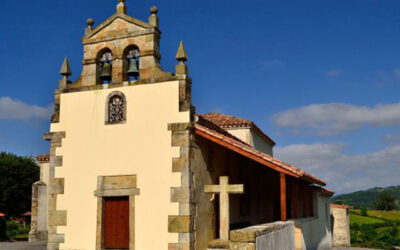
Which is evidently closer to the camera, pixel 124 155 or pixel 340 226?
pixel 124 155

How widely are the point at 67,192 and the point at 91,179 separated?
77 centimetres

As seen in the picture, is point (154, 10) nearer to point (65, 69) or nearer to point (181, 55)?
point (181, 55)

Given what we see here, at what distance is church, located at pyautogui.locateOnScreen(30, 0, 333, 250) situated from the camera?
35.0ft

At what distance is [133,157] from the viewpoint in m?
11.2

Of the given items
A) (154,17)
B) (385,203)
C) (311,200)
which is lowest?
(385,203)

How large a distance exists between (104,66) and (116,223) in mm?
4221

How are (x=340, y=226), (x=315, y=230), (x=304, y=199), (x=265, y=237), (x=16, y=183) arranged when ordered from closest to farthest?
(x=265, y=237) → (x=304, y=199) → (x=315, y=230) → (x=340, y=226) → (x=16, y=183)

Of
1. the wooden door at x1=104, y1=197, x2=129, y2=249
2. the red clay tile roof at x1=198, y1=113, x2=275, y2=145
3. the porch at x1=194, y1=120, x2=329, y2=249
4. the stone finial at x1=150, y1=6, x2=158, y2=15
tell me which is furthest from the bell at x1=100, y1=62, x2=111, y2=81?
the red clay tile roof at x1=198, y1=113, x2=275, y2=145

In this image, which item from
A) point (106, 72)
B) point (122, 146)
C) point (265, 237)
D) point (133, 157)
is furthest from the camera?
point (106, 72)

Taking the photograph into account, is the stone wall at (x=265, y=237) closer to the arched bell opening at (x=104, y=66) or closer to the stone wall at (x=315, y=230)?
the stone wall at (x=315, y=230)

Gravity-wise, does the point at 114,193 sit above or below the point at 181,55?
below

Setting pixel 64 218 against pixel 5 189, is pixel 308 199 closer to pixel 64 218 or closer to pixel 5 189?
pixel 64 218

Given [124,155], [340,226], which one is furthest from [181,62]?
[340,226]

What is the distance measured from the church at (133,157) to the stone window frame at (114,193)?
0.03m
